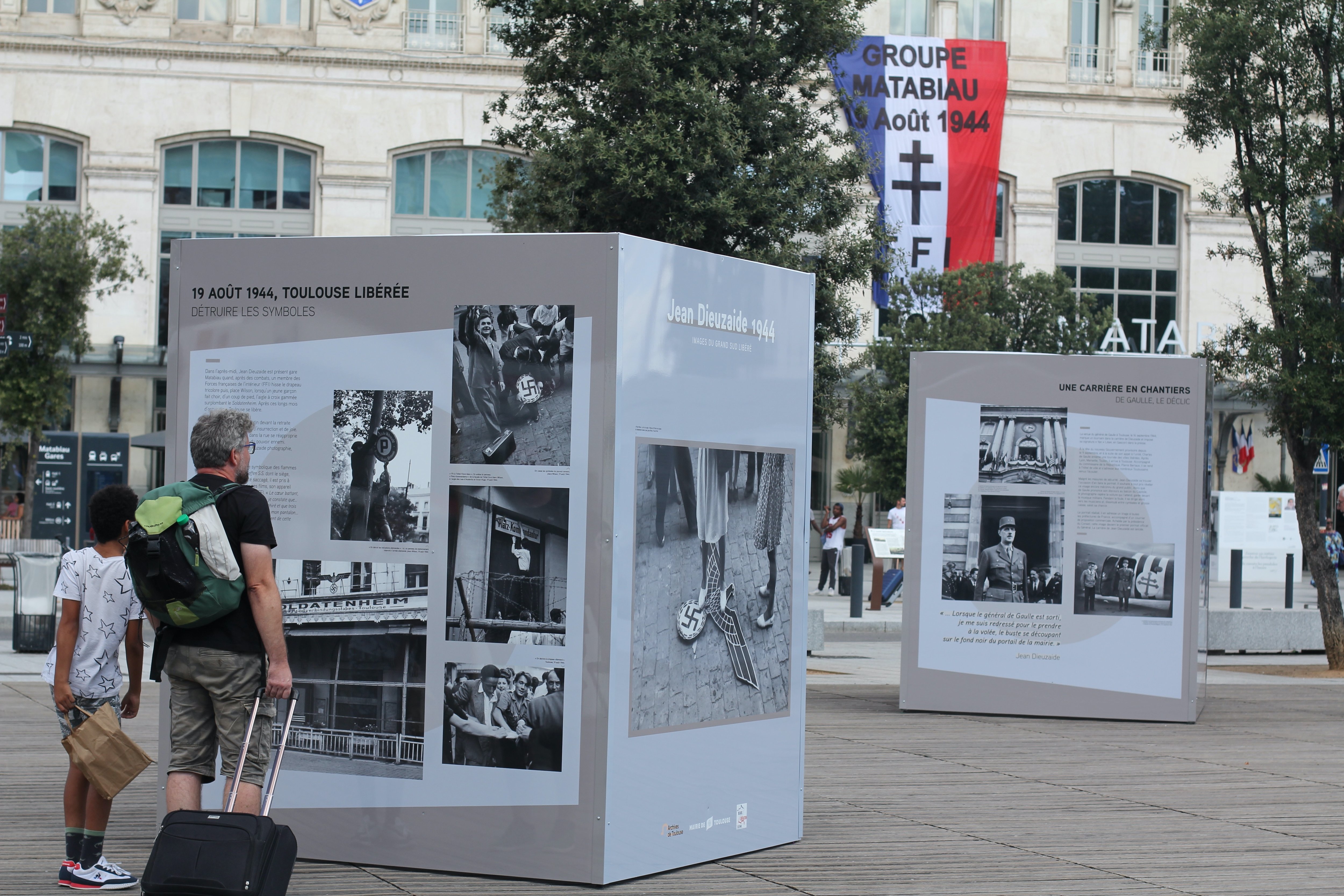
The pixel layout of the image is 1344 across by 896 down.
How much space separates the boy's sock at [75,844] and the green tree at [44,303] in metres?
26.4

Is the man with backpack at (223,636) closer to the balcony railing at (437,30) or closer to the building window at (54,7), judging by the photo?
the balcony railing at (437,30)

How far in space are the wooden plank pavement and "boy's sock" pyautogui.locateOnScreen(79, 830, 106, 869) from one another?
0.15m

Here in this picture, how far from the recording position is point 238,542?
5.68 metres

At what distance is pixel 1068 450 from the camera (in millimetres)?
12297

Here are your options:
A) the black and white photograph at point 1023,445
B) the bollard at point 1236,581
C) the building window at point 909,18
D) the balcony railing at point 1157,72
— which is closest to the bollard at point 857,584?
the bollard at point 1236,581

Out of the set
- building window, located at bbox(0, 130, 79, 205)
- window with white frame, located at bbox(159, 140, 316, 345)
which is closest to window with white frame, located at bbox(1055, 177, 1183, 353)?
window with white frame, located at bbox(159, 140, 316, 345)

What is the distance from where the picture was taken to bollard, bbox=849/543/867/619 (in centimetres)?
A: 2220

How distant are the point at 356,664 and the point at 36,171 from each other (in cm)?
3501

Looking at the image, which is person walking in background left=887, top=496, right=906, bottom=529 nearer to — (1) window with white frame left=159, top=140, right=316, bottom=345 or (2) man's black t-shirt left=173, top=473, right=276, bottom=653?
(1) window with white frame left=159, top=140, right=316, bottom=345

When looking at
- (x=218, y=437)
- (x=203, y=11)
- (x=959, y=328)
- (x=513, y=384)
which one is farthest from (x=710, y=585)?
(x=203, y=11)

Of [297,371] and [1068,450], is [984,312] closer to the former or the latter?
→ [1068,450]

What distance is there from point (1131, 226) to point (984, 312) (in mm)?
10667

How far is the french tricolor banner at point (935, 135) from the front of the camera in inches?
1512

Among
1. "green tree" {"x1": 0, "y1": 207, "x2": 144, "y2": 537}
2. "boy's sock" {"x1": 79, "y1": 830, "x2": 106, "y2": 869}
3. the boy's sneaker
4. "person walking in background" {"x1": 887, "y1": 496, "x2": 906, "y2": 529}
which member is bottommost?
the boy's sneaker
